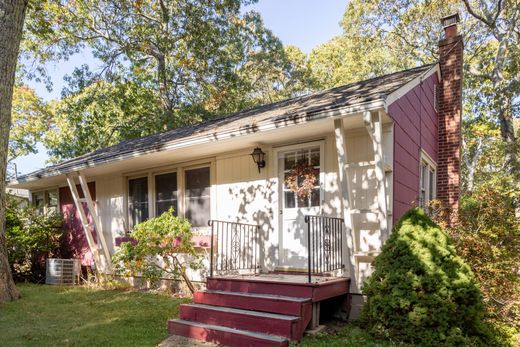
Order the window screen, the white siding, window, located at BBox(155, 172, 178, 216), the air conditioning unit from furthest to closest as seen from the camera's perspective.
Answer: the air conditioning unit, the white siding, window, located at BBox(155, 172, 178, 216), the window screen

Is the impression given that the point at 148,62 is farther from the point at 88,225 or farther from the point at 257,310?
the point at 257,310

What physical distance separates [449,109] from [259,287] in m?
6.54

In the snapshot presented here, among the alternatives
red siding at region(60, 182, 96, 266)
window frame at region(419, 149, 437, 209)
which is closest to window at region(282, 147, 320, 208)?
window frame at region(419, 149, 437, 209)

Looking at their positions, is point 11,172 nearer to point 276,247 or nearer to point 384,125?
point 276,247

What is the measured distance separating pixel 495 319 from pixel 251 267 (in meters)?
3.66

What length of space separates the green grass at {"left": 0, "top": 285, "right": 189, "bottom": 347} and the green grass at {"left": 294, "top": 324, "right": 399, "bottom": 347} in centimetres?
190

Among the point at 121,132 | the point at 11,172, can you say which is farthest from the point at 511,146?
the point at 11,172

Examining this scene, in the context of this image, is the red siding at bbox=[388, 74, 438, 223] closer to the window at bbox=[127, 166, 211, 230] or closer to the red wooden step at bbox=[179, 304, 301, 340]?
the red wooden step at bbox=[179, 304, 301, 340]

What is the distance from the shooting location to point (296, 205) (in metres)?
6.46

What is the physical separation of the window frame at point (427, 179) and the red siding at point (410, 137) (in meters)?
0.17

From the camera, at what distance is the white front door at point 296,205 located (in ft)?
20.4

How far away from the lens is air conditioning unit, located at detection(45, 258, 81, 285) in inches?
382

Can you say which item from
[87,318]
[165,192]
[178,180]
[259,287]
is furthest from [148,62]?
[259,287]

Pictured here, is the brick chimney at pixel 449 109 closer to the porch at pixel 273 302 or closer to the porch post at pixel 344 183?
the porch at pixel 273 302
